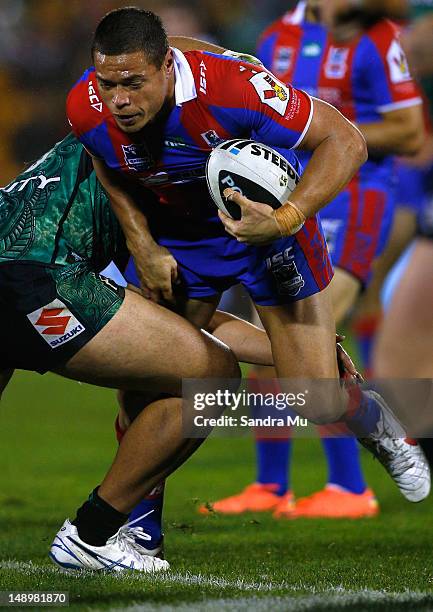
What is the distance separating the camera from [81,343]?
4109mm

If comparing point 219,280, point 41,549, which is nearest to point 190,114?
point 219,280

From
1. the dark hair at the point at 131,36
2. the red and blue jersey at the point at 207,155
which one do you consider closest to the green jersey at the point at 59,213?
the red and blue jersey at the point at 207,155

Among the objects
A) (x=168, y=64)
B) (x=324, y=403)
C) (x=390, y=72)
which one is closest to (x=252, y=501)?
(x=324, y=403)

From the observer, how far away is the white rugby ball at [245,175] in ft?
13.0

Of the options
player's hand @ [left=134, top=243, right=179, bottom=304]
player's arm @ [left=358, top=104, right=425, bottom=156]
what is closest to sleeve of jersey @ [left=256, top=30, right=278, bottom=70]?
player's arm @ [left=358, top=104, right=425, bottom=156]

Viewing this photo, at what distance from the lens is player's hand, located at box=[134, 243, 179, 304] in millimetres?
4473

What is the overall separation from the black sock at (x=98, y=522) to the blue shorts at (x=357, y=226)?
2460mm

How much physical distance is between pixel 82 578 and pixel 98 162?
4.94 feet

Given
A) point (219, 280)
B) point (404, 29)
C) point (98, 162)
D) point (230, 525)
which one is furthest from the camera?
point (404, 29)

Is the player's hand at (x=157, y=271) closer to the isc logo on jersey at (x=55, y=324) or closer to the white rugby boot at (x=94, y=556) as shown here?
the isc logo on jersey at (x=55, y=324)

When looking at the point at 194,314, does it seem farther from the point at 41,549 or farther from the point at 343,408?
the point at 41,549

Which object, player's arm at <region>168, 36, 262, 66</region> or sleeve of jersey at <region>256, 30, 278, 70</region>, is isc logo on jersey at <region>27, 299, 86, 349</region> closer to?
player's arm at <region>168, 36, 262, 66</region>

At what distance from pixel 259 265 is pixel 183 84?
0.85 metres

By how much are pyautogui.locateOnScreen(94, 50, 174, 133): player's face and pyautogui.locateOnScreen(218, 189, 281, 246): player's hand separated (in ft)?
1.41
